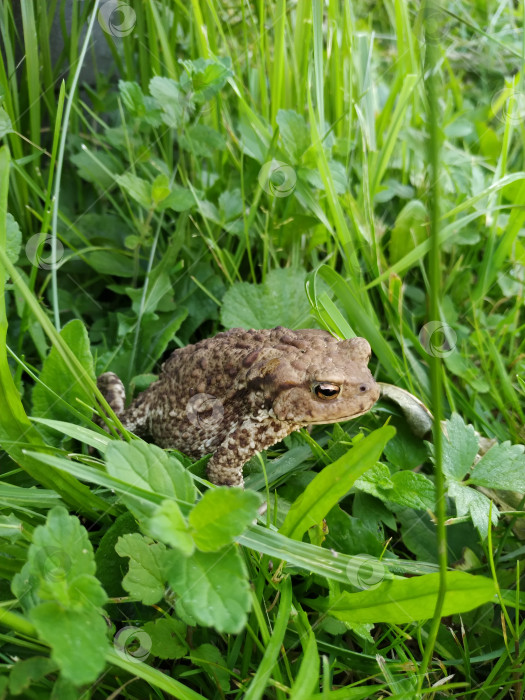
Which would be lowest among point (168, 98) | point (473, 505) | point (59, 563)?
point (473, 505)

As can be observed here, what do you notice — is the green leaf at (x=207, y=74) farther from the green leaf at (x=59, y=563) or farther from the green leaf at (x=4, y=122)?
the green leaf at (x=59, y=563)

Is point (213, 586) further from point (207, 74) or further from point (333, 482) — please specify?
point (207, 74)

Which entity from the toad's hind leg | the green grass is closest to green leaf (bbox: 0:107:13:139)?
the green grass

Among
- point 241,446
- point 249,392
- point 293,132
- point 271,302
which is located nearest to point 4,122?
point 293,132

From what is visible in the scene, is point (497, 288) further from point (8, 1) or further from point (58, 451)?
point (8, 1)

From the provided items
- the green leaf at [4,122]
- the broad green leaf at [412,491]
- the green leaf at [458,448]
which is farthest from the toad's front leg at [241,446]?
the green leaf at [4,122]

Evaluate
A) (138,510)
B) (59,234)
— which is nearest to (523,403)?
(138,510)
